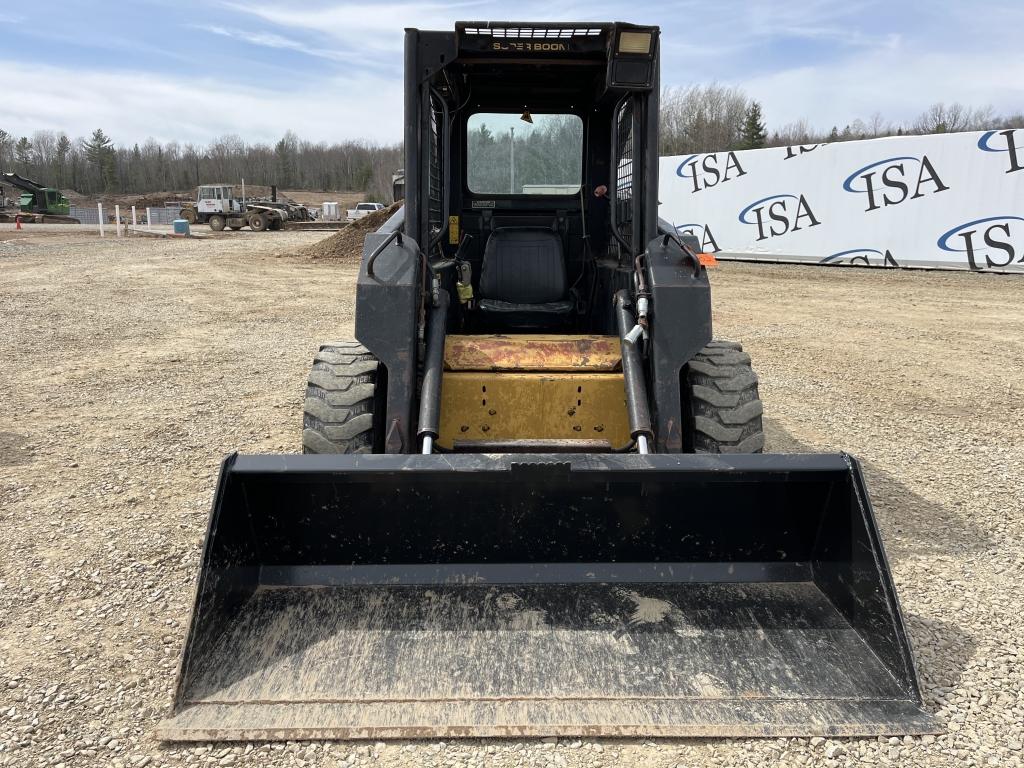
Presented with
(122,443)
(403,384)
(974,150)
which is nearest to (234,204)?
(974,150)

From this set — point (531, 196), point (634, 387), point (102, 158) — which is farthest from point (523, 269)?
point (102, 158)

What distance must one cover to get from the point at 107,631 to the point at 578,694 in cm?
193

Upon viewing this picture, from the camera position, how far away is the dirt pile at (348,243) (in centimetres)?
2115

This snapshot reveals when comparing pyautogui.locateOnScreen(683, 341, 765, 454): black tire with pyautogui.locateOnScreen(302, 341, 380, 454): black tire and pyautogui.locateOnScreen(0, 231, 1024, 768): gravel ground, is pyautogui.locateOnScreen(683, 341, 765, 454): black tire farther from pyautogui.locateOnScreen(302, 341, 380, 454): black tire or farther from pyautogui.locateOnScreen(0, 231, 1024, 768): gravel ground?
pyautogui.locateOnScreen(302, 341, 380, 454): black tire

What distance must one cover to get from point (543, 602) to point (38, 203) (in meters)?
52.2

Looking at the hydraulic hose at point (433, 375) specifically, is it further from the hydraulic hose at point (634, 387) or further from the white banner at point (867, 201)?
the white banner at point (867, 201)

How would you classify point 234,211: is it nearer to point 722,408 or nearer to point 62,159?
point 722,408

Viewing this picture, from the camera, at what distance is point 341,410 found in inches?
139

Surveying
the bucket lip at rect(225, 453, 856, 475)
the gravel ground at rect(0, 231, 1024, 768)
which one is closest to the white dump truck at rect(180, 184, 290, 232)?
the gravel ground at rect(0, 231, 1024, 768)

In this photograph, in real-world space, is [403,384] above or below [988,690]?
above

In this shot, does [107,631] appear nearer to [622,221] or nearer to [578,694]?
[578,694]

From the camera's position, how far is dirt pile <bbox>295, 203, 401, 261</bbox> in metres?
21.1

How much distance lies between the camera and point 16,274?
1639 centimetres

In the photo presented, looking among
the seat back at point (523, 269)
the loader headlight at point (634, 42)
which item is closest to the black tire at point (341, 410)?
the seat back at point (523, 269)
